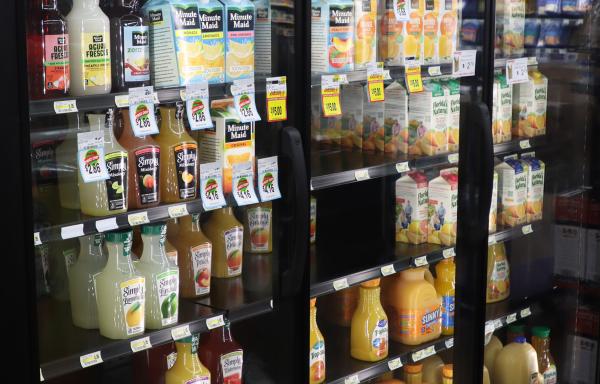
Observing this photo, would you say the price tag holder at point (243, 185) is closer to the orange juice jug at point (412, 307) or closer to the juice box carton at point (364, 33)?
the juice box carton at point (364, 33)

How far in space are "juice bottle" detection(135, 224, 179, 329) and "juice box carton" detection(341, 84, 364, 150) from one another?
1006 millimetres

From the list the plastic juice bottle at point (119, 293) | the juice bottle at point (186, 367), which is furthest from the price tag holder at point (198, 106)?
the juice bottle at point (186, 367)

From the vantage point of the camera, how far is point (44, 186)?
223 cm

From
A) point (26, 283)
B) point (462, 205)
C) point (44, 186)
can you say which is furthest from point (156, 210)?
point (462, 205)

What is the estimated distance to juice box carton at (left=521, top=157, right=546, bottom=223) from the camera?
3795 mm

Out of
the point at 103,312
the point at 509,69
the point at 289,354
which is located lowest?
the point at 289,354

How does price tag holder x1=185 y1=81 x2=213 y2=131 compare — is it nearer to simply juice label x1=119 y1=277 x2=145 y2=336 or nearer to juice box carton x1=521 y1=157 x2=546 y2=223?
simply juice label x1=119 y1=277 x2=145 y2=336

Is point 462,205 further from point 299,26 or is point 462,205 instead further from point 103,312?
point 103,312

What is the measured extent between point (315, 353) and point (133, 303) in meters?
0.82

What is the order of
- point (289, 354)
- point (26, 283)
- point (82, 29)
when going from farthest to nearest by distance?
1. point (289, 354)
2. point (82, 29)
3. point (26, 283)

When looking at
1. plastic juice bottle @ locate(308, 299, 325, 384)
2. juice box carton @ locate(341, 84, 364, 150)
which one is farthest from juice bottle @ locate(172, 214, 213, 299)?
juice box carton @ locate(341, 84, 364, 150)

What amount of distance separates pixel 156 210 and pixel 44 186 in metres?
0.30

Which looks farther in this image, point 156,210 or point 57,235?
point 156,210

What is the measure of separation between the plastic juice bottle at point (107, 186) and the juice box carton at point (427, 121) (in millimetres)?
1334
